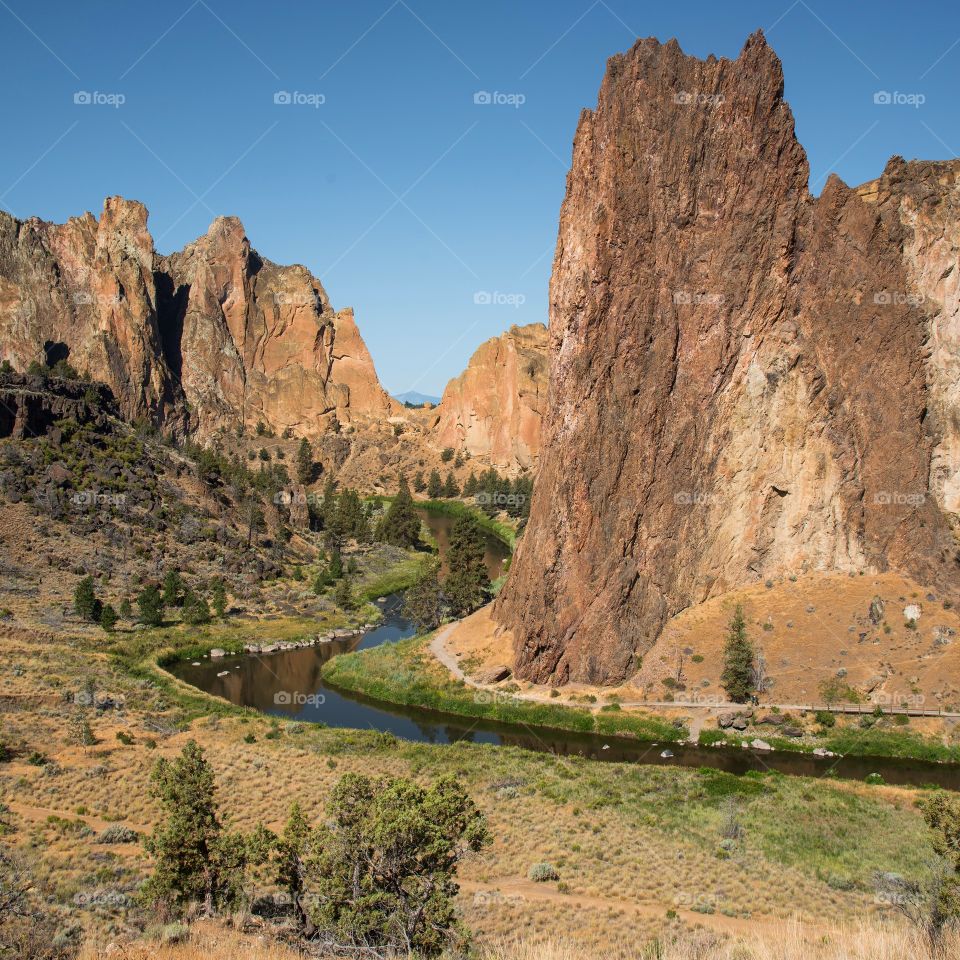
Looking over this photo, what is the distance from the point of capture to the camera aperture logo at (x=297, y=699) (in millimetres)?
49438

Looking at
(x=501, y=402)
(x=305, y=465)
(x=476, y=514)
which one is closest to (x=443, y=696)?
(x=476, y=514)

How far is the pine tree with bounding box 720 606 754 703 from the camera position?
43.6m

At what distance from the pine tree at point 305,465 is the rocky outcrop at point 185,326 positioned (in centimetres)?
1672

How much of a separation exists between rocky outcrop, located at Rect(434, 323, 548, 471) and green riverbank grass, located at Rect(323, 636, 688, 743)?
3519 inches

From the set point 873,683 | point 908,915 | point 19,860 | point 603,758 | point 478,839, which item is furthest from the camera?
point 873,683

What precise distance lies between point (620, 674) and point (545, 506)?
36.3ft

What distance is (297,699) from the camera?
165 feet

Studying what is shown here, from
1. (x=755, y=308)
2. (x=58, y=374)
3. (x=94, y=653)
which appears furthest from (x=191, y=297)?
(x=755, y=308)

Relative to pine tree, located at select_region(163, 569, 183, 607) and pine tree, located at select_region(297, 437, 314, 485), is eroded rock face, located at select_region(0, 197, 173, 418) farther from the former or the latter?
pine tree, located at select_region(163, 569, 183, 607)

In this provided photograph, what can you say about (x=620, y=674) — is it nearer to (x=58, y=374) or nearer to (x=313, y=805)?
(x=313, y=805)

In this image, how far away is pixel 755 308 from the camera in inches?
1996

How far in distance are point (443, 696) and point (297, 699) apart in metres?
9.13

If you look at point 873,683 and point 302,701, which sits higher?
point 873,683

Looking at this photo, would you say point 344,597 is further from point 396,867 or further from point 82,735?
point 396,867
